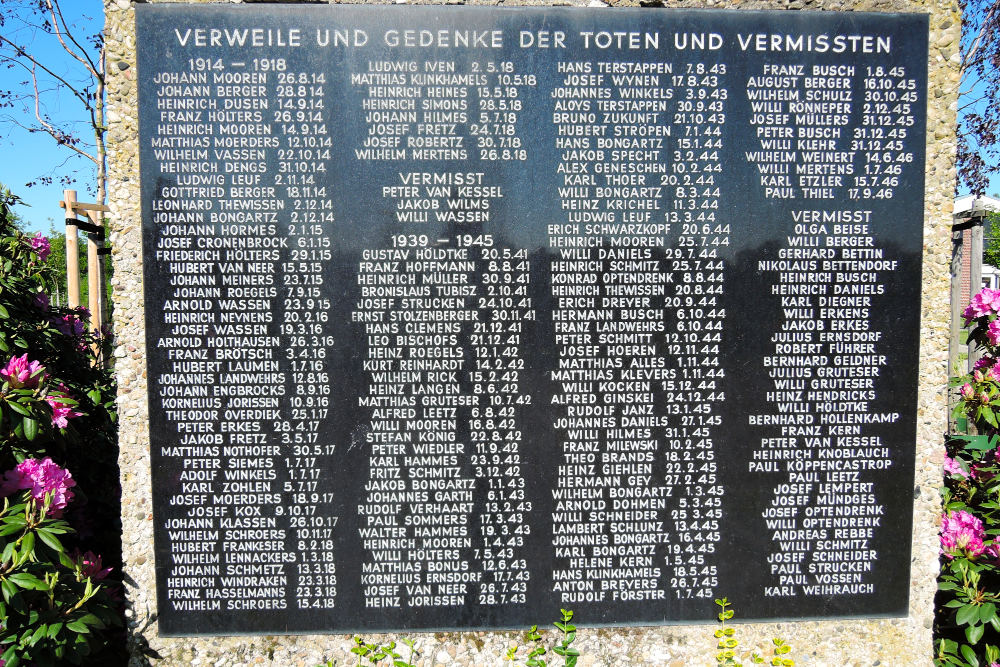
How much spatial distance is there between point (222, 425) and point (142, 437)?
55 centimetres

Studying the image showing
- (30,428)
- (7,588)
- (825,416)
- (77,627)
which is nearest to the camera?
(7,588)

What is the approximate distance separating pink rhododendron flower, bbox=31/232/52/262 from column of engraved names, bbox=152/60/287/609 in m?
1.27

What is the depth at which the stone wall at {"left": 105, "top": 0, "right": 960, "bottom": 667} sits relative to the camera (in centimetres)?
369

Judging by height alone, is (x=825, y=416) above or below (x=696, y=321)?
below

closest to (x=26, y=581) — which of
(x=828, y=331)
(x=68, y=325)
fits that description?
(x=68, y=325)

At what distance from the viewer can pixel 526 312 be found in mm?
3797

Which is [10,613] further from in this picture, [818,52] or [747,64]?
[818,52]

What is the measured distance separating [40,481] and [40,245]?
1.95m

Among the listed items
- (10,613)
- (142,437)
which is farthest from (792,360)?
(10,613)

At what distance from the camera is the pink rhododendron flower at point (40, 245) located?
413cm

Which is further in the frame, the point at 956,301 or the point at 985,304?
the point at 956,301

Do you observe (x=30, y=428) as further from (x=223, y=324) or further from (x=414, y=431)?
(x=414, y=431)

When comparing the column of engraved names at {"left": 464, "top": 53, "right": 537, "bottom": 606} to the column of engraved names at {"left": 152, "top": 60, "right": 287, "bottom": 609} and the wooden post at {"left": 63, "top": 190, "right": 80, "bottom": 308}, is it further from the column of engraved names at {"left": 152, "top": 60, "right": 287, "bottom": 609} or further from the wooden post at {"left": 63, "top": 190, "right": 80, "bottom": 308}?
the wooden post at {"left": 63, "top": 190, "right": 80, "bottom": 308}

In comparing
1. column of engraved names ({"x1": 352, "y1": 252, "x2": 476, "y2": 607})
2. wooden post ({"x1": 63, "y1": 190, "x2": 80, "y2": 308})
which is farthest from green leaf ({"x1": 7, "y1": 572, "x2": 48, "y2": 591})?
wooden post ({"x1": 63, "y1": 190, "x2": 80, "y2": 308})
